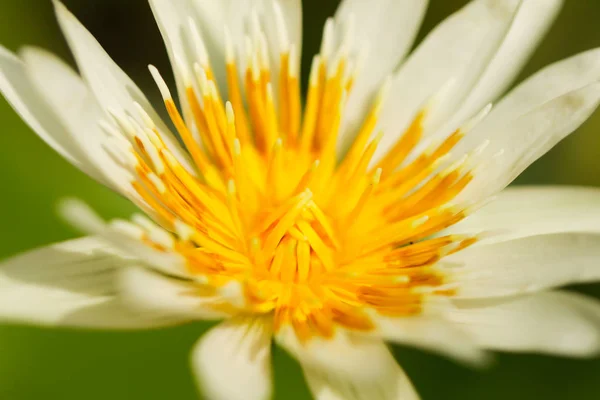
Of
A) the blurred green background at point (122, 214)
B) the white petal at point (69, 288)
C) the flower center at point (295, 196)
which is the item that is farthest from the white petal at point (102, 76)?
the blurred green background at point (122, 214)

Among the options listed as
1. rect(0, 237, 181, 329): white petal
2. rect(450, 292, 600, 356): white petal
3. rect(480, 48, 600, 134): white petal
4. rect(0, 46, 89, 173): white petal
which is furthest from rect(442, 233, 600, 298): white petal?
rect(0, 46, 89, 173): white petal

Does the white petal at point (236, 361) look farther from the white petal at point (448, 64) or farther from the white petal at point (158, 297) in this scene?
the white petal at point (448, 64)

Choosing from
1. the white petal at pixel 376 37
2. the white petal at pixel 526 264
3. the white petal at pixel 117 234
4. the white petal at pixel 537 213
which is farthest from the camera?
the white petal at pixel 376 37

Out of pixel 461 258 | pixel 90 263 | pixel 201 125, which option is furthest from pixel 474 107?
pixel 90 263

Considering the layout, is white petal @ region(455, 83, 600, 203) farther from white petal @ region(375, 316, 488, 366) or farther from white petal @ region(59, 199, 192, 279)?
white petal @ region(59, 199, 192, 279)

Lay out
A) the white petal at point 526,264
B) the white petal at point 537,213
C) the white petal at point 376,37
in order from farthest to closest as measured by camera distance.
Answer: the white petal at point 376,37 < the white petal at point 537,213 < the white petal at point 526,264

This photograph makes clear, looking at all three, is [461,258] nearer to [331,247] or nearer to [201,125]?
[331,247]
